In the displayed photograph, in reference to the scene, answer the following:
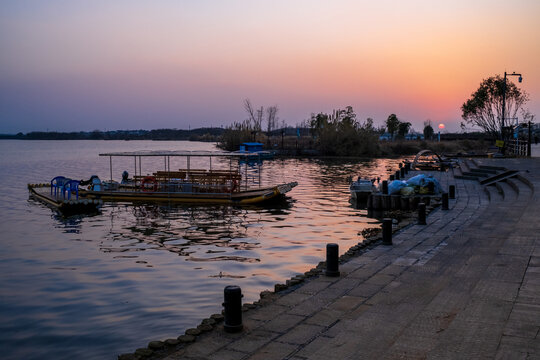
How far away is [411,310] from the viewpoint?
7520mm

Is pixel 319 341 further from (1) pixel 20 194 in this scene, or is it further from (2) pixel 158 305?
(1) pixel 20 194

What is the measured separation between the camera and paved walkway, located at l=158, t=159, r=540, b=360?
607 cm

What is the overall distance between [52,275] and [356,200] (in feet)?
59.3

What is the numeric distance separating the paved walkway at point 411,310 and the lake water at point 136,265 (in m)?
2.98

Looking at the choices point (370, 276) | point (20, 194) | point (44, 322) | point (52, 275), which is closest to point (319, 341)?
point (370, 276)

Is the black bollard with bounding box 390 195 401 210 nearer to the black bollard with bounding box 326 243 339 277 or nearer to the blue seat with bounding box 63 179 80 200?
the black bollard with bounding box 326 243 339 277

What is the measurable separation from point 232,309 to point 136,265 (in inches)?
358

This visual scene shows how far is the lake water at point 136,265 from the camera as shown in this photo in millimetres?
9898

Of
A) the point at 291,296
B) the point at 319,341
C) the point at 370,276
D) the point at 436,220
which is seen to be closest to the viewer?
the point at 319,341

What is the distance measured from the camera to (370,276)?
974 centimetres

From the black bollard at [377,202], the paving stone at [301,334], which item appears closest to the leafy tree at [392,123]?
the black bollard at [377,202]

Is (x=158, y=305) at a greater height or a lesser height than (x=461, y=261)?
lesser

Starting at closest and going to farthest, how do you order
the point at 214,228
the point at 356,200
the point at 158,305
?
the point at 158,305
the point at 214,228
the point at 356,200

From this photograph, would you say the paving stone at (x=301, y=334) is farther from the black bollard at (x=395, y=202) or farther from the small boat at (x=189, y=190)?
the small boat at (x=189, y=190)
